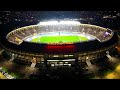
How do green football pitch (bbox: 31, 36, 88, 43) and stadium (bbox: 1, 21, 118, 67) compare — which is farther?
green football pitch (bbox: 31, 36, 88, 43)

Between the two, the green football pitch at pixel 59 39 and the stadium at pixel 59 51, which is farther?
the green football pitch at pixel 59 39

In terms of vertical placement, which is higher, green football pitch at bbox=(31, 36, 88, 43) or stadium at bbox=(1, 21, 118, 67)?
green football pitch at bbox=(31, 36, 88, 43)

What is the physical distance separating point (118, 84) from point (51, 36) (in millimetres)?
47833

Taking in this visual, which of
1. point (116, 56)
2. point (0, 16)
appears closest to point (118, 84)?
point (116, 56)

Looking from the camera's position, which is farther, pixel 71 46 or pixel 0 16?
pixel 0 16

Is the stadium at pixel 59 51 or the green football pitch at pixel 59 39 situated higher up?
the green football pitch at pixel 59 39

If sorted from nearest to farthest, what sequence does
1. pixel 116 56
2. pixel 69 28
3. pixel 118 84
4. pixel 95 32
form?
pixel 118 84
pixel 116 56
pixel 95 32
pixel 69 28

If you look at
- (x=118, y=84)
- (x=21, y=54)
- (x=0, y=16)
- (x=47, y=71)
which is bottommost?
(x=47, y=71)

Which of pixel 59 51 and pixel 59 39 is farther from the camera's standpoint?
pixel 59 39

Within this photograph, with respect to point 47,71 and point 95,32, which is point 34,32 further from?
point 47,71

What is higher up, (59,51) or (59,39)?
(59,39)

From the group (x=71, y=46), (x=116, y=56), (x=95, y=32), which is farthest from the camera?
(x=95, y=32)

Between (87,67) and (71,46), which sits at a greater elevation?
(71,46)

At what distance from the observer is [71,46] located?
36.1 metres
